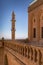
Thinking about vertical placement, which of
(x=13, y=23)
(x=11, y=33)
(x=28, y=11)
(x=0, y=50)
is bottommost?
(x=0, y=50)

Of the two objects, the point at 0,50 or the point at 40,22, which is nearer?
the point at 40,22

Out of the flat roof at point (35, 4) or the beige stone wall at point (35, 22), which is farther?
the beige stone wall at point (35, 22)

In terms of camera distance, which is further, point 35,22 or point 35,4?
point 35,22

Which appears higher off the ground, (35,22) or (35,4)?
(35,4)

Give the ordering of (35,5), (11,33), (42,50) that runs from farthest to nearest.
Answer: (11,33) → (35,5) → (42,50)

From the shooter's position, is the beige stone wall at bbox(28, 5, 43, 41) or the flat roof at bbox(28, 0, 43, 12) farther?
the beige stone wall at bbox(28, 5, 43, 41)

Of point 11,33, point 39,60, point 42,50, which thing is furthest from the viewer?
point 11,33

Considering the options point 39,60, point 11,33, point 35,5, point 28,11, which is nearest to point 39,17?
point 35,5

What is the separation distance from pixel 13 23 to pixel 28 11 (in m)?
1.87

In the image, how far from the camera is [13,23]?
16.3 m

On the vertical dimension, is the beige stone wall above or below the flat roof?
below

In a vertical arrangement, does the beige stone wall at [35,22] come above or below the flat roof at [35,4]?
below

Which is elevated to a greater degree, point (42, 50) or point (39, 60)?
point (42, 50)

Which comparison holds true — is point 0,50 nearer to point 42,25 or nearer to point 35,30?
point 35,30
